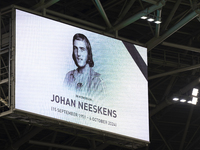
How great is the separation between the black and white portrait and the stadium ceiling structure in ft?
2.62

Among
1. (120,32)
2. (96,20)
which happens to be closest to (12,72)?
(96,20)

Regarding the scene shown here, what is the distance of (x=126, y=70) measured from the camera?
68.2 ft

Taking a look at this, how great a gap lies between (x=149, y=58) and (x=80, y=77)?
802cm

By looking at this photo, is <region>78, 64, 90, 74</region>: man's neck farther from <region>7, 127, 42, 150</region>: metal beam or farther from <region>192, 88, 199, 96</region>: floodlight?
<region>192, 88, 199, 96</region>: floodlight

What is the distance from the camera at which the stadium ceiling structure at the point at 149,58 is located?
20500mm

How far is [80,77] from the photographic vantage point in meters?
19.4

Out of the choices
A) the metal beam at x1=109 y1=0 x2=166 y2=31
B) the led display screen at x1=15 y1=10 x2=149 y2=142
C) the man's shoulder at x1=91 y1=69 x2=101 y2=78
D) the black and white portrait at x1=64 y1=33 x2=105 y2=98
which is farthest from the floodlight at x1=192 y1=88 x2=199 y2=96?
the man's shoulder at x1=91 y1=69 x2=101 y2=78

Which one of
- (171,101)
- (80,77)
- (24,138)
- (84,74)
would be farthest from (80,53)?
(171,101)

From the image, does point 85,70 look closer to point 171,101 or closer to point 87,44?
point 87,44

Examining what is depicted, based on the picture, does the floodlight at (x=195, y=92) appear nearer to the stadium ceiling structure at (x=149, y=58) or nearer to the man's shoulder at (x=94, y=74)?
the stadium ceiling structure at (x=149, y=58)

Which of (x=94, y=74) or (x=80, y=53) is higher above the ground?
(x=80, y=53)

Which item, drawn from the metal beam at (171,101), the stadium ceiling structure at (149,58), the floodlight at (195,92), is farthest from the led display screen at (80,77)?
the metal beam at (171,101)

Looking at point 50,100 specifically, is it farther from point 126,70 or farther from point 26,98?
point 126,70

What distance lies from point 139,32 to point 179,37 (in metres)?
2.64
